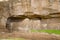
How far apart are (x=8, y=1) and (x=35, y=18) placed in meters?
3.12

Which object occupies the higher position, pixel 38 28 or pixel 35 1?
pixel 35 1

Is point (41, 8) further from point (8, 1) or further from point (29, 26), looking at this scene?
point (8, 1)

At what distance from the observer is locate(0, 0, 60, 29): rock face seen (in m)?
15.5

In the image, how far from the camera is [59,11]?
15.4m

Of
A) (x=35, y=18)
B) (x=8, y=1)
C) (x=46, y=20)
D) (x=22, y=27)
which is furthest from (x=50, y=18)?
(x=8, y=1)

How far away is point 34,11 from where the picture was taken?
15922 millimetres

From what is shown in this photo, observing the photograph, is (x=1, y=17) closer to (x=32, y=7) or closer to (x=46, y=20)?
(x=32, y=7)

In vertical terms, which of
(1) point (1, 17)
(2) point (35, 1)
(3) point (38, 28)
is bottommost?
(3) point (38, 28)

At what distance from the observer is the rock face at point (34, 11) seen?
50.9ft

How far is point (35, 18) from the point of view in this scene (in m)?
16.6

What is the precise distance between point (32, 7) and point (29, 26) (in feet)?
5.92

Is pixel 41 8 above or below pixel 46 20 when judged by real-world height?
above

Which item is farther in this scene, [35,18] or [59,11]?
[35,18]

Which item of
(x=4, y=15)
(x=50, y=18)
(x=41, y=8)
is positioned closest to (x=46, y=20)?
(x=50, y=18)
